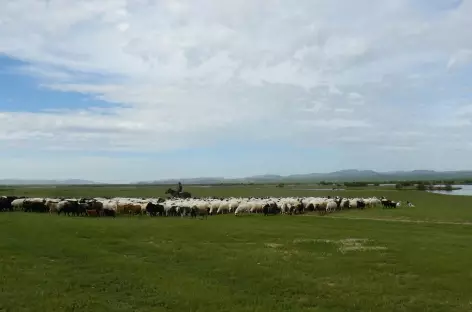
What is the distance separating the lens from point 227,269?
56.3 ft

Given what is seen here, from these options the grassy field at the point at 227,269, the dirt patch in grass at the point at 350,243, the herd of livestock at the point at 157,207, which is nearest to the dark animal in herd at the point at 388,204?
the herd of livestock at the point at 157,207

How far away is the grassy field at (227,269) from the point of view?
13383mm

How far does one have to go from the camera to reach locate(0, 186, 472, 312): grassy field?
13383mm

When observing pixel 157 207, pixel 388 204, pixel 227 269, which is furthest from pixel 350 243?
pixel 388 204

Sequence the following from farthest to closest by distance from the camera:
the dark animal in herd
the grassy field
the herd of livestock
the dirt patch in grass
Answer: the dark animal in herd → the herd of livestock → the dirt patch in grass → the grassy field

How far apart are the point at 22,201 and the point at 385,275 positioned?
34929mm

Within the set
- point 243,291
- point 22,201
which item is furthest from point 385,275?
point 22,201

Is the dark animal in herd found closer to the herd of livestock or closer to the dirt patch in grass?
the herd of livestock

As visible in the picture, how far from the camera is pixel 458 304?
531 inches

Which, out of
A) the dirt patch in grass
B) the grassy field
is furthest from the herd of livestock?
the dirt patch in grass

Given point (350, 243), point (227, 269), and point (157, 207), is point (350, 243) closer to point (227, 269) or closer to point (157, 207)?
point (227, 269)

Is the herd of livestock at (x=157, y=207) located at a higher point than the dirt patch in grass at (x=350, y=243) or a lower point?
higher

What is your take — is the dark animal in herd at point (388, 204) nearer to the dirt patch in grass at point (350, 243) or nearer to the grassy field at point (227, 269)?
the grassy field at point (227, 269)

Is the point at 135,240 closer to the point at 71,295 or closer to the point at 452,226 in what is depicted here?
the point at 71,295
